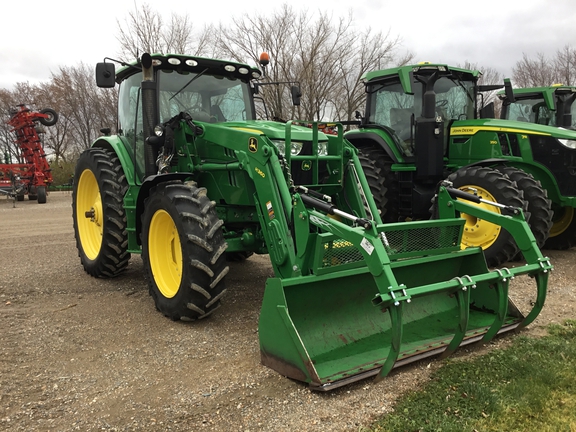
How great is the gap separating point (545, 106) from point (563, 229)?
3220 millimetres

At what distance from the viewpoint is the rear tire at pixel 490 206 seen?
20.2 feet

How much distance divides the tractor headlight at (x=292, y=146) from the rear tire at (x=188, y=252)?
800 mm

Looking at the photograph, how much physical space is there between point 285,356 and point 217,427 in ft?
2.06

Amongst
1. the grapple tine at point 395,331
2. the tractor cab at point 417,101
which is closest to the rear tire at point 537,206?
the tractor cab at point 417,101

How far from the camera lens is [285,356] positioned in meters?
3.18

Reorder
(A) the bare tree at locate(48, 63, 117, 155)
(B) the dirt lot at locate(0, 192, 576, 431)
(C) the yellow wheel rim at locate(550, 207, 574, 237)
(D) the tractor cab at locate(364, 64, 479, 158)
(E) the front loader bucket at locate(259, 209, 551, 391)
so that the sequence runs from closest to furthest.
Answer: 1. (B) the dirt lot at locate(0, 192, 576, 431)
2. (E) the front loader bucket at locate(259, 209, 551, 391)
3. (D) the tractor cab at locate(364, 64, 479, 158)
4. (C) the yellow wheel rim at locate(550, 207, 574, 237)
5. (A) the bare tree at locate(48, 63, 117, 155)

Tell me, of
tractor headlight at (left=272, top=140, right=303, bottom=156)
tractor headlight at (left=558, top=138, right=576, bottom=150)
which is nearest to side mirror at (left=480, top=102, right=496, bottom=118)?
tractor headlight at (left=558, top=138, right=576, bottom=150)

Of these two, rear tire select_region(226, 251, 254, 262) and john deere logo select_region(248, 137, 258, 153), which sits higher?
john deere logo select_region(248, 137, 258, 153)

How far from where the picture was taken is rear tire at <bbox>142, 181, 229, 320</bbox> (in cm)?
408

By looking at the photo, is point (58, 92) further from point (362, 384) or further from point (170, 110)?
point (362, 384)

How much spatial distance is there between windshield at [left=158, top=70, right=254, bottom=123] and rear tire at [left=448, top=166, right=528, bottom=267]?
3048mm

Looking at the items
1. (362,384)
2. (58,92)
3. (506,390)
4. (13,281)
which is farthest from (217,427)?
(58,92)

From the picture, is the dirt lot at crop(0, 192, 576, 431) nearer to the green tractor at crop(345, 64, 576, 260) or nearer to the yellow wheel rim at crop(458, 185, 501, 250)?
the yellow wheel rim at crop(458, 185, 501, 250)

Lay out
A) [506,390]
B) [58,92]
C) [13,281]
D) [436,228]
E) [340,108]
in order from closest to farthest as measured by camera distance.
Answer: [506,390], [436,228], [13,281], [340,108], [58,92]
